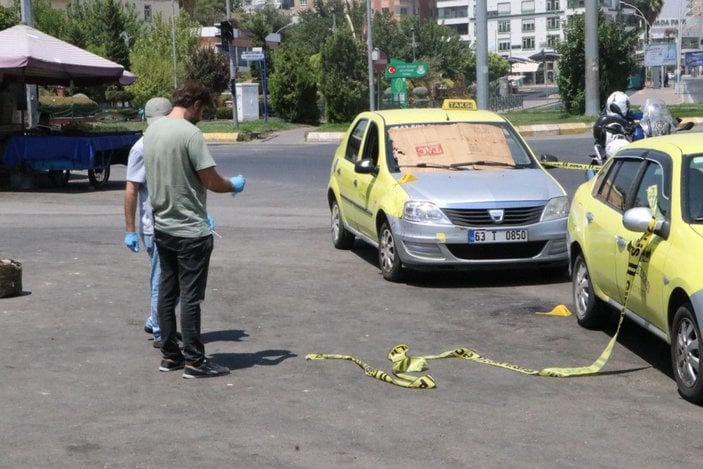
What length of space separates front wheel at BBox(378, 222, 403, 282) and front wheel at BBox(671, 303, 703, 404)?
449cm

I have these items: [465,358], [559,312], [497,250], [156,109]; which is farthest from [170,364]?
[497,250]

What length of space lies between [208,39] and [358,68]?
50053 millimetres

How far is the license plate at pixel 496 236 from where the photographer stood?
35.8 feet

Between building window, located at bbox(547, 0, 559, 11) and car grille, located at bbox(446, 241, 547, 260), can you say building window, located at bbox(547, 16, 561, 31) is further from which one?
car grille, located at bbox(446, 241, 547, 260)

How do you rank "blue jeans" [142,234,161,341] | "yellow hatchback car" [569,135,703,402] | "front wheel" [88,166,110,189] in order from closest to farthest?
"yellow hatchback car" [569,135,703,402] < "blue jeans" [142,234,161,341] < "front wheel" [88,166,110,189]

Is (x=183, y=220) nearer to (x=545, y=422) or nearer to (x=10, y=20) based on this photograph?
(x=545, y=422)

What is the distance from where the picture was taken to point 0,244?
46.0 feet

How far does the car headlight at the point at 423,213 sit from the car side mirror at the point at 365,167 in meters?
1.06

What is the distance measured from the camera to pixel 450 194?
1116 centimetres

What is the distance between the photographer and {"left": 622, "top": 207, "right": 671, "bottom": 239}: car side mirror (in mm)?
7297

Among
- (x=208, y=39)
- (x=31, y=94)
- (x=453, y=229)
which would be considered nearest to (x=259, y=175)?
(x=31, y=94)

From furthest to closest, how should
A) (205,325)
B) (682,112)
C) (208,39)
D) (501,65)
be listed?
(501,65), (208,39), (682,112), (205,325)

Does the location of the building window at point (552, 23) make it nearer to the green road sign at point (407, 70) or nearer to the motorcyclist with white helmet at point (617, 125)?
the green road sign at point (407, 70)

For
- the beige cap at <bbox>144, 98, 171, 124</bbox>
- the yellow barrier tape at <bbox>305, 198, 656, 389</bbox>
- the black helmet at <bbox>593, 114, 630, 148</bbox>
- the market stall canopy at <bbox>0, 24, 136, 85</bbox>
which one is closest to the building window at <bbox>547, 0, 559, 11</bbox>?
the market stall canopy at <bbox>0, 24, 136, 85</bbox>
